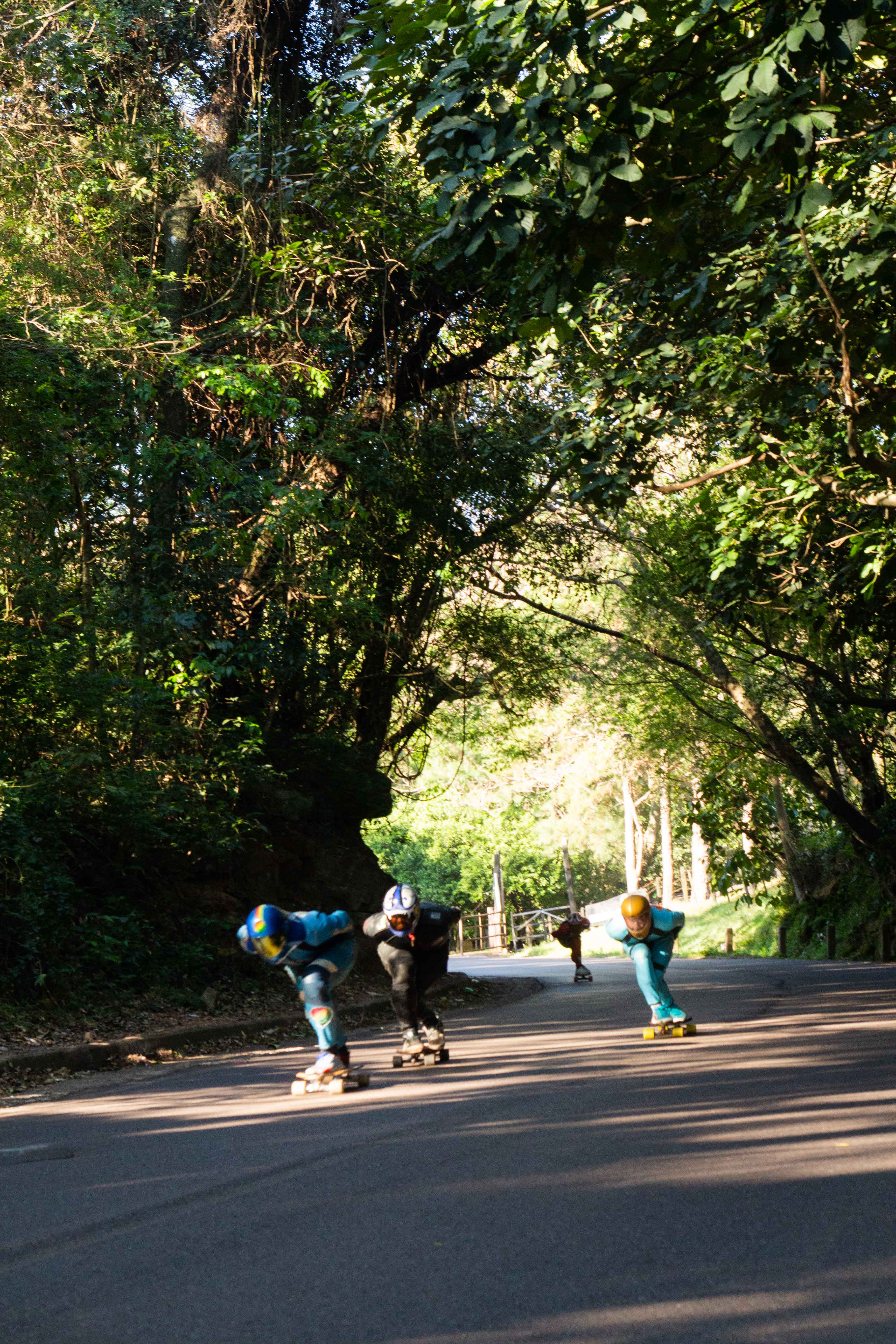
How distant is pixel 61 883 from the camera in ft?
41.5

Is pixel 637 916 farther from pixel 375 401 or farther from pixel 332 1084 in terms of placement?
pixel 375 401

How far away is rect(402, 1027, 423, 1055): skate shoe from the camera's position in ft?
34.3

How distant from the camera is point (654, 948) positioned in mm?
11672

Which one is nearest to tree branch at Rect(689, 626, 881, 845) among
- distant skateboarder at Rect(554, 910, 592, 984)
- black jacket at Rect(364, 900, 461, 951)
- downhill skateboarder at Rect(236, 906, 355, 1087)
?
distant skateboarder at Rect(554, 910, 592, 984)

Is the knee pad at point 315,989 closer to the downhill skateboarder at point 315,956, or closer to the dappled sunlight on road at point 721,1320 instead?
the downhill skateboarder at point 315,956

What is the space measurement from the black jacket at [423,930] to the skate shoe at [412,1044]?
2.18 ft


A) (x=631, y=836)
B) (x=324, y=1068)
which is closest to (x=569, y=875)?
(x=631, y=836)

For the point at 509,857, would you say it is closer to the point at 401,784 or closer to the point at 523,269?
the point at 401,784

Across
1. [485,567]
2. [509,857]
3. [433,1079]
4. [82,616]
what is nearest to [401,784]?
[509,857]

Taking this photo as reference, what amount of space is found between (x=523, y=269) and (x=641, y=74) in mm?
4851

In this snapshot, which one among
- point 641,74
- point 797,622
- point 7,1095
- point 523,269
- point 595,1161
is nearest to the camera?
point 595,1161

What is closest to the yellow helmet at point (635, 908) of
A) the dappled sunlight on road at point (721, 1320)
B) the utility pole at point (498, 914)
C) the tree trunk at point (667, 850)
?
the dappled sunlight on road at point (721, 1320)

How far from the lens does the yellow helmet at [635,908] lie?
11617 mm

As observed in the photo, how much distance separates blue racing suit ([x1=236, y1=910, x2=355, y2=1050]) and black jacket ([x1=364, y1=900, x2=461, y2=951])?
0.88 meters
